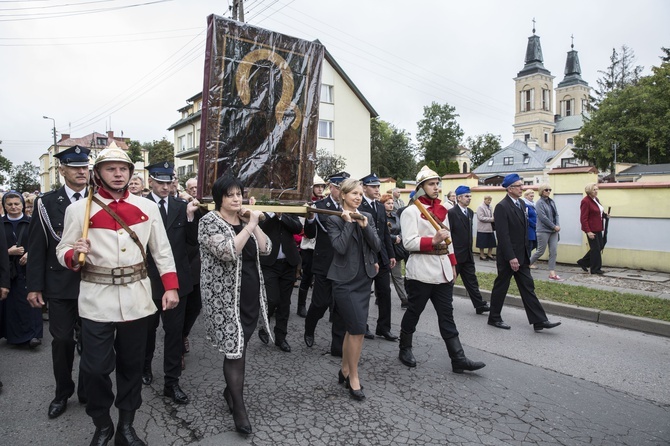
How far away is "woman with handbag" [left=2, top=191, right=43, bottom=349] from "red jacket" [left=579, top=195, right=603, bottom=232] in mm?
9614

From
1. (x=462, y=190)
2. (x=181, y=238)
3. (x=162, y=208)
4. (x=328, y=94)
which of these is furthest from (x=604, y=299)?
(x=328, y=94)

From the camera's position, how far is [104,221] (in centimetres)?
316

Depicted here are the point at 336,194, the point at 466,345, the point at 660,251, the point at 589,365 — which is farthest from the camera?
the point at 660,251

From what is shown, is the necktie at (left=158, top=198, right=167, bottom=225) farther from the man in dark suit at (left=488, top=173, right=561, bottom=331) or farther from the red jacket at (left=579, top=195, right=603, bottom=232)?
the red jacket at (left=579, top=195, right=603, bottom=232)

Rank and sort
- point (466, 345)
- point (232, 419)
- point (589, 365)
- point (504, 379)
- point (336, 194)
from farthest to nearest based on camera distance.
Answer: point (336, 194)
point (466, 345)
point (589, 365)
point (504, 379)
point (232, 419)

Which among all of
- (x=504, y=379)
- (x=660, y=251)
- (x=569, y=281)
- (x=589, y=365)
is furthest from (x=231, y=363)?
(x=660, y=251)

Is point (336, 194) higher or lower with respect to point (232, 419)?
higher

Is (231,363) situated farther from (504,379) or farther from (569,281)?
(569,281)

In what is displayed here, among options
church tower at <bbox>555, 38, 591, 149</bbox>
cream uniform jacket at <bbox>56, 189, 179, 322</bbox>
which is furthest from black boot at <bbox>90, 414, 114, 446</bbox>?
church tower at <bbox>555, 38, 591, 149</bbox>

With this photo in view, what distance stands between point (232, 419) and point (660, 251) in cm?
1002

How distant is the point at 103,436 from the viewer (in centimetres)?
320

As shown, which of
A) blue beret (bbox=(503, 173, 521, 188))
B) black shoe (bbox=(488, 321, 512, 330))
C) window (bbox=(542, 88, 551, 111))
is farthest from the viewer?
window (bbox=(542, 88, 551, 111))

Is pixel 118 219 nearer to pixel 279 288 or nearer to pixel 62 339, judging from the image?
pixel 62 339

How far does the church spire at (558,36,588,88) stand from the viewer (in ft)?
359
